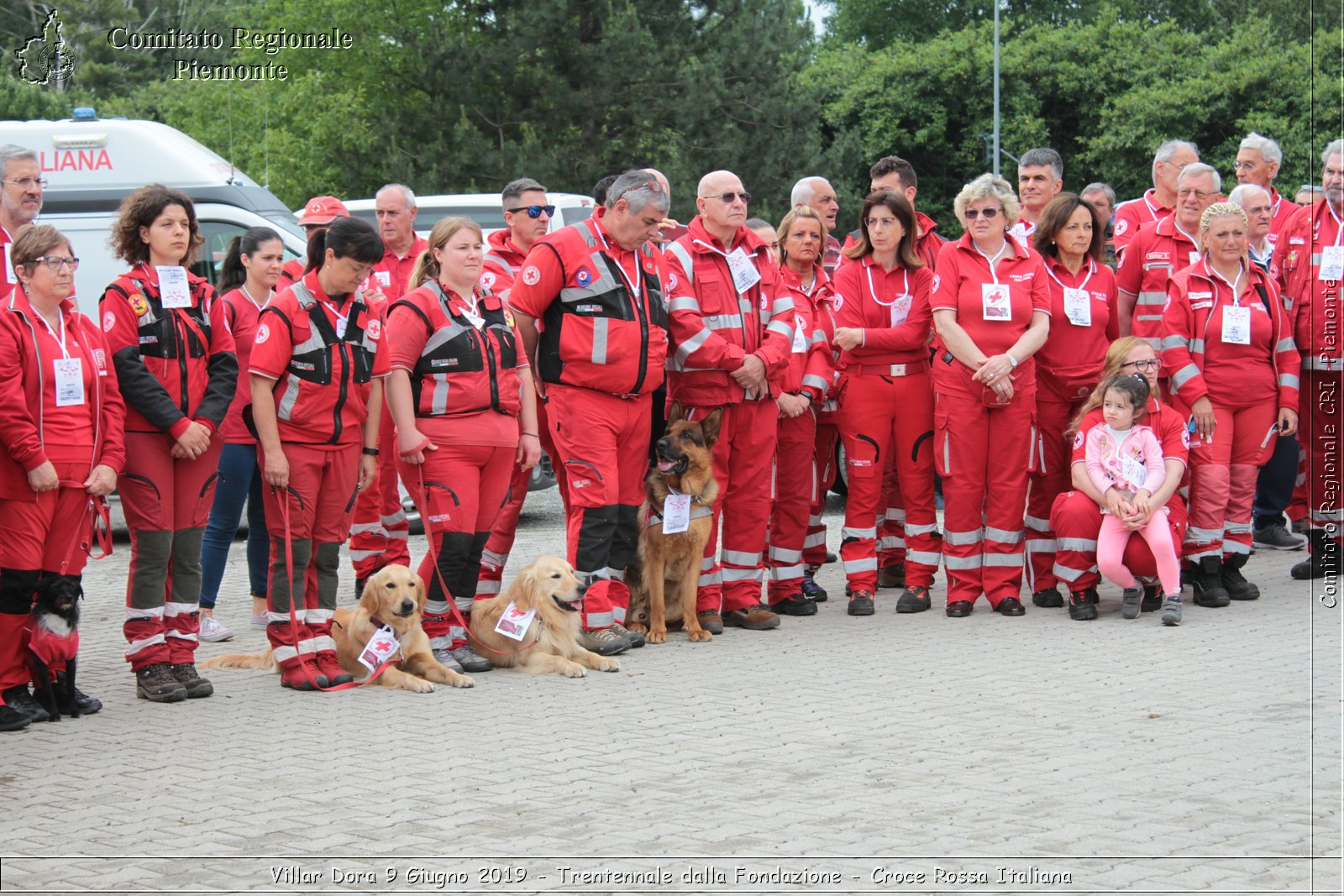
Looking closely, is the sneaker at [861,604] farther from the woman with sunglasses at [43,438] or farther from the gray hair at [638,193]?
the woman with sunglasses at [43,438]

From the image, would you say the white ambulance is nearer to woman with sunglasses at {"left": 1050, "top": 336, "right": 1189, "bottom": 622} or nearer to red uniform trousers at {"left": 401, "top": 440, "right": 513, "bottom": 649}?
red uniform trousers at {"left": 401, "top": 440, "right": 513, "bottom": 649}

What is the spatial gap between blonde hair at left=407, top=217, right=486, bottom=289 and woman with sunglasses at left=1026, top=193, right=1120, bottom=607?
11.2 feet

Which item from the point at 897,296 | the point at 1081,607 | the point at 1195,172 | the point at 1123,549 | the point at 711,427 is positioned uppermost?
the point at 1195,172

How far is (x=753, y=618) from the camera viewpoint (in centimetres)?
818

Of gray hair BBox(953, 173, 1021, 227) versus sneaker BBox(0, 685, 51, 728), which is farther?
gray hair BBox(953, 173, 1021, 227)

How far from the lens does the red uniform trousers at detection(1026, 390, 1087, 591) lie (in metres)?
8.66

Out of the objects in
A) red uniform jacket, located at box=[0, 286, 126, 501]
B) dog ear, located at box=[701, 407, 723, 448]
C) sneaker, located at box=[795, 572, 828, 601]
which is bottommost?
sneaker, located at box=[795, 572, 828, 601]

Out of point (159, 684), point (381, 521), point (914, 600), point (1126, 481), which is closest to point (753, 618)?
point (914, 600)

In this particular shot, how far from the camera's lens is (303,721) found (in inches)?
244

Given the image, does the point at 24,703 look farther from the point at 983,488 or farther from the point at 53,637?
the point at 983,488

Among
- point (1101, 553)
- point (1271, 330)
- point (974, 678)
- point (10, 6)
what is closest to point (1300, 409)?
point (1271, 330)

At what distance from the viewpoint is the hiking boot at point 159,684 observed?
6.55 meters

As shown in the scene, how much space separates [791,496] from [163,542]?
143 inches

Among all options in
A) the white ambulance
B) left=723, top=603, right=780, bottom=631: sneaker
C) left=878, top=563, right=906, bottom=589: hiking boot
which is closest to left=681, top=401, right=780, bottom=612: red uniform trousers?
left=723, top=603, right=780, bottom=631: sneaker
